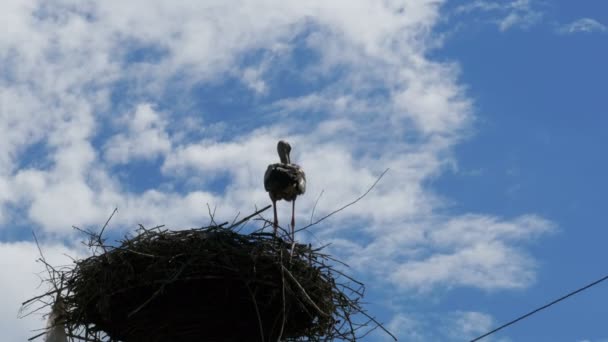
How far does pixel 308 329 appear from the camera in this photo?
19.3 ft

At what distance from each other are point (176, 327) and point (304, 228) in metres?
1.05

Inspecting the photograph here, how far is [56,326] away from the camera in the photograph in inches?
223

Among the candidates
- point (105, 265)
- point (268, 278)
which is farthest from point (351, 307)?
point (105, 265)

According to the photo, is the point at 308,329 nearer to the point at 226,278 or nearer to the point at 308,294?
the point at 308,294

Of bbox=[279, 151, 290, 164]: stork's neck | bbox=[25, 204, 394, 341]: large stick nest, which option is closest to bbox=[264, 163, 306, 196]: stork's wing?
bbox=[279, 151, 290, 164]: stork's neck

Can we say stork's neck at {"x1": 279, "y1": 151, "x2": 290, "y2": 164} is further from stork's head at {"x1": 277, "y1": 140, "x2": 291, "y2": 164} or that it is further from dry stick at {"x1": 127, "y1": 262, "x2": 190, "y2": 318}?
dry stick at {"x1": 127, "y1": 262, "x2": 190, "y2": 318}

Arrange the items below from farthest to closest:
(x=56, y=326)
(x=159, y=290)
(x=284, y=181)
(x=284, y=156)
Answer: (x=284, y=156)
(x=284, y=181)
(x=56, y=326)
(x=159, y=290)

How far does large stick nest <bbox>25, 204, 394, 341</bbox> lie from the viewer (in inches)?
215

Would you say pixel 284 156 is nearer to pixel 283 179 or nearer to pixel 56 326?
pixel 283 179

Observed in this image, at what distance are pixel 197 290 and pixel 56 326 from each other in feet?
3.04

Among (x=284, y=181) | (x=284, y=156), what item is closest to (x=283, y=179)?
(x=284, y=181)

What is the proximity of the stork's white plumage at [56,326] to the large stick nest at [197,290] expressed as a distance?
0.03 meters

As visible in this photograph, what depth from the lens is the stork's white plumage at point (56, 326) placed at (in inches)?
221

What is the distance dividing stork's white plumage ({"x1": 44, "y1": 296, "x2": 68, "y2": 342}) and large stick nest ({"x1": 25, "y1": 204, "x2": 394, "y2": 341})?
0.11 ft
